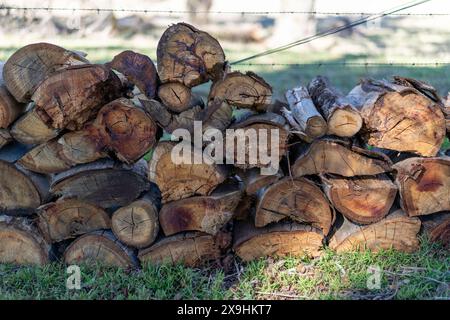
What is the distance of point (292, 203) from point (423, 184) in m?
0.82

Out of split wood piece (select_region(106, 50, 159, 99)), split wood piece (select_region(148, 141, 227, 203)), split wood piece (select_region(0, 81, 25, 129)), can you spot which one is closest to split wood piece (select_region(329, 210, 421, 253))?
split wood piece (select_region(148, 141, 227, 203))

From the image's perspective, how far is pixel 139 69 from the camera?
3.49m

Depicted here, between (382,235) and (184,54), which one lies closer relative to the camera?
(184,54)

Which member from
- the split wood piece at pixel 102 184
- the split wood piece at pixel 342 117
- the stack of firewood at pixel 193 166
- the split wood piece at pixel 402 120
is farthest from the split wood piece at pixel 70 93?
the split wood piece at pixel 402 120

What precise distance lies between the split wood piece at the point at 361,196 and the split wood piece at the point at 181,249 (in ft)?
2.57

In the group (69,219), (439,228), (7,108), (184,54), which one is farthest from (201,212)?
(439,228)

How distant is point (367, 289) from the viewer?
343 centimetres

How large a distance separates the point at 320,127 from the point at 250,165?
1.53 ft

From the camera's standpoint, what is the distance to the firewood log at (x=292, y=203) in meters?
3.60

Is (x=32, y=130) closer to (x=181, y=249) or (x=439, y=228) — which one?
(x=181, y=249)
